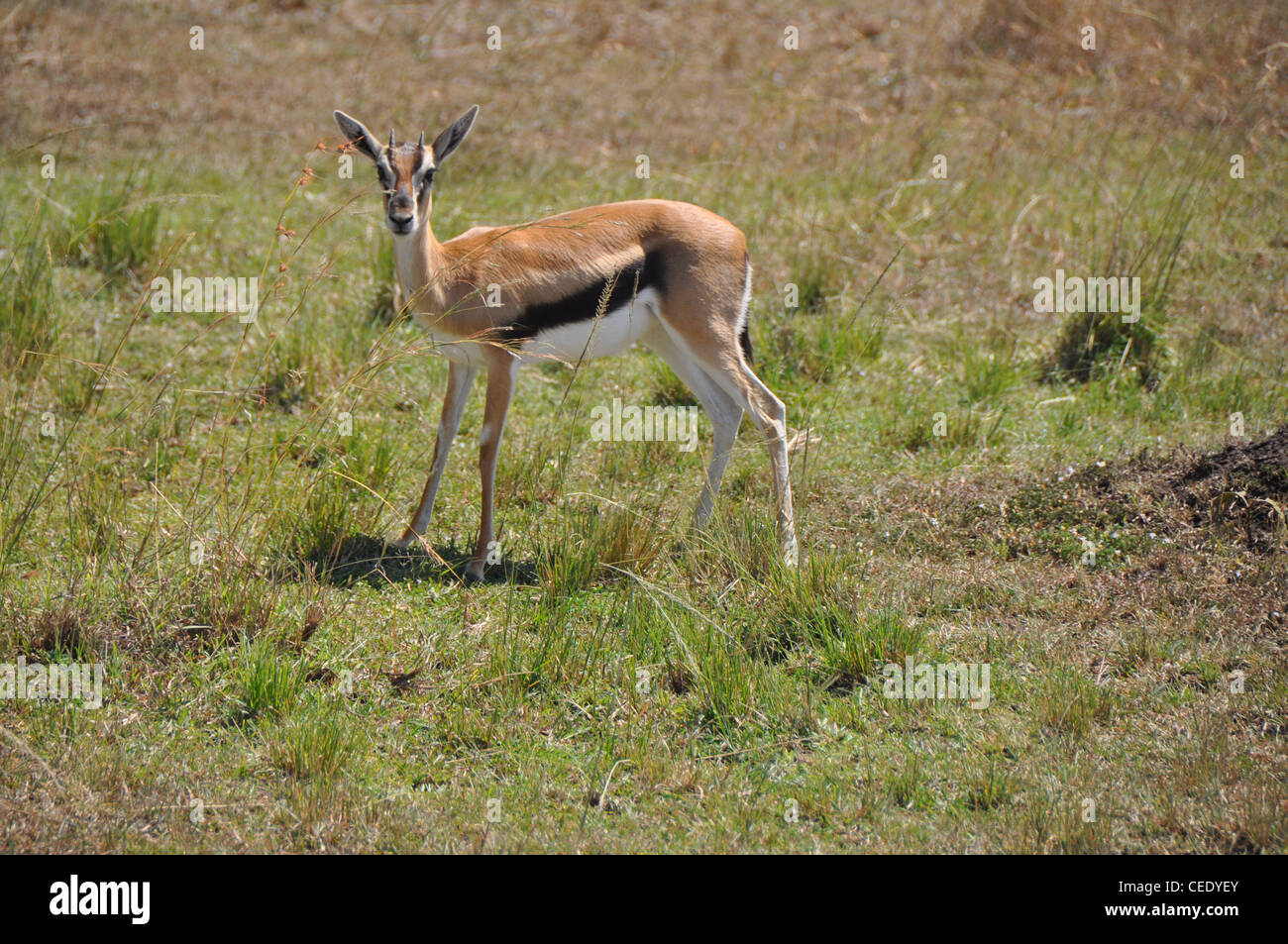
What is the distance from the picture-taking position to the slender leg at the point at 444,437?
5.98m

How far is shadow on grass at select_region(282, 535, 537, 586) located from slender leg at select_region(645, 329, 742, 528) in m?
1.16

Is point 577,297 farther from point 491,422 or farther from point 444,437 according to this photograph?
point 444,437

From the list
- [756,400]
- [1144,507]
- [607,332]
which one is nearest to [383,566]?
[607,332]

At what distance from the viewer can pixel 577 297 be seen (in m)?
6.01

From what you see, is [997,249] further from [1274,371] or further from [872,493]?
[872,493]

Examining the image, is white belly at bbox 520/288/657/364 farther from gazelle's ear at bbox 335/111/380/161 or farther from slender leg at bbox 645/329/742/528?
gazelle's ear at bbox 335/111/380/161

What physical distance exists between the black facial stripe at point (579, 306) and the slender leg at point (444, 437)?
376mm

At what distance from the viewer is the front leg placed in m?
5.80

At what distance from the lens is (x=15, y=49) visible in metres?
12.8

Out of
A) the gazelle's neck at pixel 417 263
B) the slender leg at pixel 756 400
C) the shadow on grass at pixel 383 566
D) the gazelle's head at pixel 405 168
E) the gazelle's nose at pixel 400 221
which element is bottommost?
the shadow on grass at pixel 383 566

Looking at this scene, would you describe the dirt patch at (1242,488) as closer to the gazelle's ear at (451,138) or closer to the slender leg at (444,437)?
the slender leg at (444,437)

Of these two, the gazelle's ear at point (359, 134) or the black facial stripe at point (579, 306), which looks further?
the black facial stripe at point (579, 306)

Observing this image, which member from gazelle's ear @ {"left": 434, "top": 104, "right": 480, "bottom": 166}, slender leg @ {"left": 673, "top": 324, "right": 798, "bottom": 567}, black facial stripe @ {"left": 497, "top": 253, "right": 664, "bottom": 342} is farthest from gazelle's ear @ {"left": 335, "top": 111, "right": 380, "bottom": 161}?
slender leg @ {"left": 673, "top": 324, "right": 798, "bottom": 567}

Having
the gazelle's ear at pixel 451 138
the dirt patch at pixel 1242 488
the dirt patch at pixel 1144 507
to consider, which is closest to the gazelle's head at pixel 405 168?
the gazelle's ear at pixel 451 138
